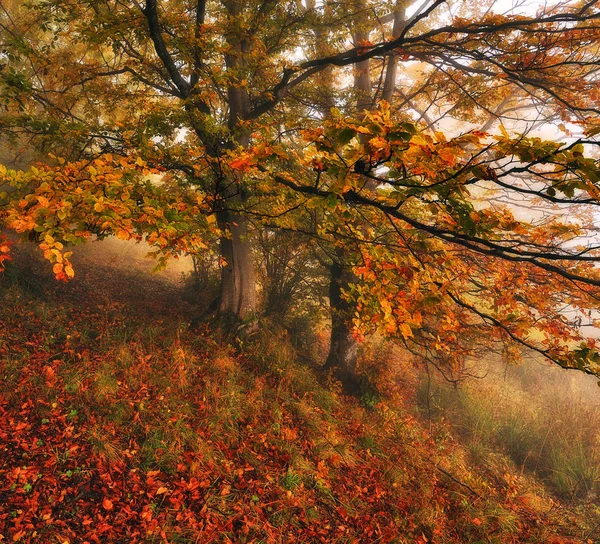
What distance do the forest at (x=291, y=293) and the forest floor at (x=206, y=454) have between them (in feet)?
0.10

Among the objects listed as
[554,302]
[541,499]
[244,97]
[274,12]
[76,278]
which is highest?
[274,12]

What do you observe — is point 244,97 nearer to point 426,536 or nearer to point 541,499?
point 426,536

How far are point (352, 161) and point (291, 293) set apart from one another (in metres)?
7.08

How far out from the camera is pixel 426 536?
388 cm

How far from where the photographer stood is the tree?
1.90m

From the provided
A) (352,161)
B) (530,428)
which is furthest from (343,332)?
(352,161)

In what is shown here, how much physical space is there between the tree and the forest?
0.04 m

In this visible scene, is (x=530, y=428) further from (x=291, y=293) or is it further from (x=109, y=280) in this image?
(x=109, y=280)

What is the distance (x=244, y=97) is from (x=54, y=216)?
5327mm

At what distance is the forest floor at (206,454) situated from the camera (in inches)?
123

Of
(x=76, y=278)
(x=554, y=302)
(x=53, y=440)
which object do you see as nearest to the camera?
(x=53, y=440)

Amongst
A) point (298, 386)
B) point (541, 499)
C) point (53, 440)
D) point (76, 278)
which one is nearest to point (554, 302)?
point (541, 499)

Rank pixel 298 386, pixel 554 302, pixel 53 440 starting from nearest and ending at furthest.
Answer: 1. pixel 53 440
2. pixel 554 302
3. pixel 298 386

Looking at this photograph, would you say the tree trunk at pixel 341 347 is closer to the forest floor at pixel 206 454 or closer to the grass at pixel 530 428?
the forest floor at pixel 206 454
